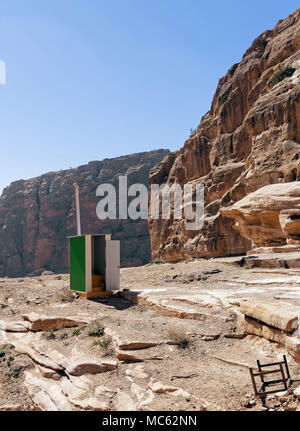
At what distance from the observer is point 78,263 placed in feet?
37.1

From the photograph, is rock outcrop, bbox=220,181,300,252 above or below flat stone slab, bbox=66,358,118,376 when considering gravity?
above

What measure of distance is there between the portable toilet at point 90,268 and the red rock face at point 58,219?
57.8 m

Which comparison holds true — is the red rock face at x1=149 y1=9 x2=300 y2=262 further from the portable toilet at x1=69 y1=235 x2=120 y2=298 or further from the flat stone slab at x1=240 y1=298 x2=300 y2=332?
the flat stone slab at x1=240 y1=298 x2=300 y2=332

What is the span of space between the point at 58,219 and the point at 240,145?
53.2 m

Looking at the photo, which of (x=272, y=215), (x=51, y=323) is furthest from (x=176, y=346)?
(x=272, y=215)

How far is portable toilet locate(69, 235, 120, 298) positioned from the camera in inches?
429

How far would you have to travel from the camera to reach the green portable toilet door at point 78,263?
11031 millimetres

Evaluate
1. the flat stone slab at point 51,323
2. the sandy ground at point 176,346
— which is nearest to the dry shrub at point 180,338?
the sandy ground at point 176,346

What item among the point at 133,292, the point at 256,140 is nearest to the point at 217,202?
the point at 256,140

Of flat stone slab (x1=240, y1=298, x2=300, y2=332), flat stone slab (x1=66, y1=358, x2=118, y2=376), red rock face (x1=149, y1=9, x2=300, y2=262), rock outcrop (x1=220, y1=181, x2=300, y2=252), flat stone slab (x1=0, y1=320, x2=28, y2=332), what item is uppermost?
red rock face (x1=149, y1=9, x2=300, y2=262)

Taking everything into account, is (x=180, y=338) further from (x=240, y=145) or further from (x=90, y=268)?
(x=240, y=145)

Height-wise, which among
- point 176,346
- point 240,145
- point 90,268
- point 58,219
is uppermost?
point 240,145

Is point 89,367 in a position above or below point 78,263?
below

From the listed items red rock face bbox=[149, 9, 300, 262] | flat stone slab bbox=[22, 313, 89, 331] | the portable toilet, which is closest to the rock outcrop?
red rock face bbox=[149, 9, 300, 262]
